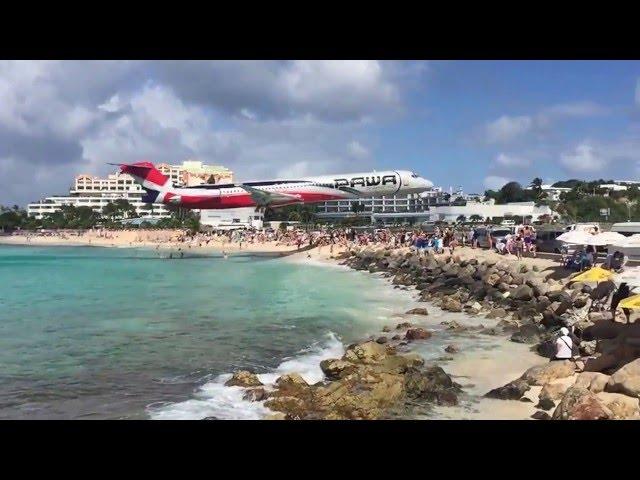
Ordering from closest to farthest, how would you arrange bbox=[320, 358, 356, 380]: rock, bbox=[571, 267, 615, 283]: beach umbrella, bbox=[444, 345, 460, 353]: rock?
bbox=[320, 358, 356, 380]: rock → bbox=[444, 345, 460, 353]: rock → bbox=[571, 267, 615, 283]: beach umbrella

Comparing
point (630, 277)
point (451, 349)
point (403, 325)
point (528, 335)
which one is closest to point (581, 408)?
point (451, 349)

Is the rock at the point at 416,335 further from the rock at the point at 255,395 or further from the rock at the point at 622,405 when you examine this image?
the rock at the point at 622,405

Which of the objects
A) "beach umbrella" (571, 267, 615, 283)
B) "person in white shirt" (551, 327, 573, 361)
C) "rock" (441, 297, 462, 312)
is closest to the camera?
"person in white shirt" (551, 327, 573, 361)

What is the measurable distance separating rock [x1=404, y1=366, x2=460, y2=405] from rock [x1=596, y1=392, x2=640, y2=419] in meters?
1.89

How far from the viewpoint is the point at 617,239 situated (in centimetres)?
1791

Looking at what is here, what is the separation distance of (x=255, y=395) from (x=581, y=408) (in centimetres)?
405

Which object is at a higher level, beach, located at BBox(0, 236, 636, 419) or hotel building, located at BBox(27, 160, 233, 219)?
hotel building, located at BBox(27, 160, 233, 219)

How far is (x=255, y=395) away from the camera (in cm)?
851

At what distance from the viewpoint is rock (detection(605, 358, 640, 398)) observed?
7.21m

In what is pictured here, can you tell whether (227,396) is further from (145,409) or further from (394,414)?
(394,414)

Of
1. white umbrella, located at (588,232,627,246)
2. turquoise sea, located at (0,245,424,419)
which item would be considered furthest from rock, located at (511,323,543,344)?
white umbrella, located at (588,232,627,246)

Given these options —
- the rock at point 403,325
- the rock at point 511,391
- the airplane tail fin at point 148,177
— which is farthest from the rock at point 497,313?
the airplane tail fin at point 148,177

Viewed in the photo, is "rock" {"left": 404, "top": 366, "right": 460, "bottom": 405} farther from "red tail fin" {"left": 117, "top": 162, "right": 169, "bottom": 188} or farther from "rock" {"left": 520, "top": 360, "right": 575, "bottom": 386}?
"red tail fin" {"left": 117, "top": 162, "right": 169, "bottom": 188}
